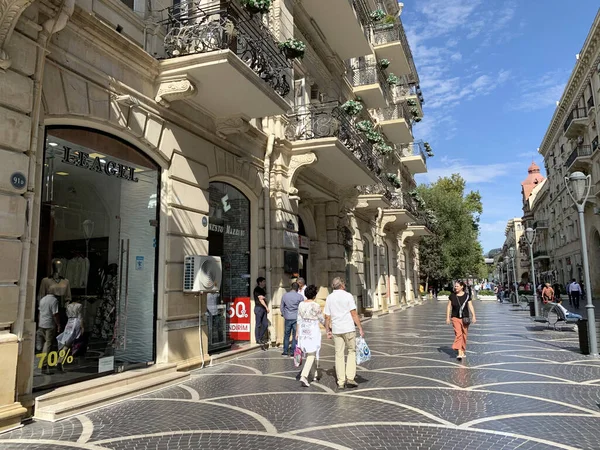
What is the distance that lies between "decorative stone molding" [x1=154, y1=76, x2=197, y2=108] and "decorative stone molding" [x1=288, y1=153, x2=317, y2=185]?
16.9 feet

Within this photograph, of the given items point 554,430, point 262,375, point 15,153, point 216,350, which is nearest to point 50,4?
point 15,153

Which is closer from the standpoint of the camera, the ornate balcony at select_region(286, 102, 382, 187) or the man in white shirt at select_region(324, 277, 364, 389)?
the man in white shirt at select_region(324, 277, 364, 389)

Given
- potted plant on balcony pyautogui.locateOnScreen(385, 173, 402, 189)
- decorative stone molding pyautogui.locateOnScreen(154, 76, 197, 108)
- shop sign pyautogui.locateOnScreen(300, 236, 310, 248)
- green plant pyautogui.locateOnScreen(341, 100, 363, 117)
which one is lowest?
shop sign pyautogui.locateOnScreen(300, 236, 310, 248)

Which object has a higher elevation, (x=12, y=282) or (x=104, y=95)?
(x=104, y=95)

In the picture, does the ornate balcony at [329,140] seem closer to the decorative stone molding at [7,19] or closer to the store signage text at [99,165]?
the store signage text at [99,165]

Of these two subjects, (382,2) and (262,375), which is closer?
(262,375)

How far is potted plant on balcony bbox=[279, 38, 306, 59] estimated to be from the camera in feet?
37.7

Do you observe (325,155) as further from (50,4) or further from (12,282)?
(12,282)

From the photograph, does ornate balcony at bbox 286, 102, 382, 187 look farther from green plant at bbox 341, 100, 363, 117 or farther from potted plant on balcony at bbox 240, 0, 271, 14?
potted plant on balcony at bbox 240, 0, 271, 14

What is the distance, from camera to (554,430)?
16.1 ft

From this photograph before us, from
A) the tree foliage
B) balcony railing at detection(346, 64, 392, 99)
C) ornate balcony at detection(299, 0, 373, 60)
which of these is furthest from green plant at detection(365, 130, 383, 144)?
the tree foliage

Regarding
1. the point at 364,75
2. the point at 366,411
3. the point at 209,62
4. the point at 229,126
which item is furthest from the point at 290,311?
the point at 364,75

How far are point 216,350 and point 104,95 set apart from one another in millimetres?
5812

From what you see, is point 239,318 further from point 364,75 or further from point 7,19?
point 364,75
